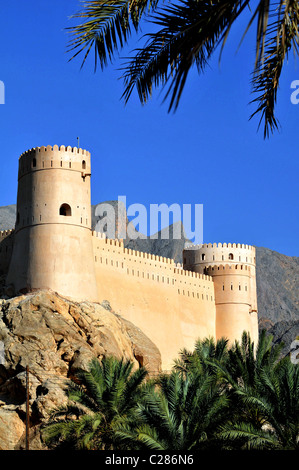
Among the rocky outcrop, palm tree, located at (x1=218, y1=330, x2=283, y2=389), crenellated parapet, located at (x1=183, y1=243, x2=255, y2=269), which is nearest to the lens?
palm tree, located at (x1=218, y1=330, x2=283, y2=389)

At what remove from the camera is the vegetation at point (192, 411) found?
17.7m

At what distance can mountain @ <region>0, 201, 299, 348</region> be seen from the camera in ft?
326

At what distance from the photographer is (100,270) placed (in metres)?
41.1

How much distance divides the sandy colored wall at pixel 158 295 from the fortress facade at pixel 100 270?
0.06 m

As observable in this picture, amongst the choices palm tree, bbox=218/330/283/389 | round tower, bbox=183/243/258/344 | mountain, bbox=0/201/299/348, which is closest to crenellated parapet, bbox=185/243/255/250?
round tower, bbox=183/243/258/344

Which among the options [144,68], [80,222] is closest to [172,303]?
[80,222]

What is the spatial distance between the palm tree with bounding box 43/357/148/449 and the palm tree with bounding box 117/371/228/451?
1.77 meters

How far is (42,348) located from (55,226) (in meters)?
6.80

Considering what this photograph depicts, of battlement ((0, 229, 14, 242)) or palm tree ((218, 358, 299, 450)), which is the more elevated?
battlement ((0, 229, 14, 242))

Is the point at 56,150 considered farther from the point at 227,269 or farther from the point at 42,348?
the point at 227,269

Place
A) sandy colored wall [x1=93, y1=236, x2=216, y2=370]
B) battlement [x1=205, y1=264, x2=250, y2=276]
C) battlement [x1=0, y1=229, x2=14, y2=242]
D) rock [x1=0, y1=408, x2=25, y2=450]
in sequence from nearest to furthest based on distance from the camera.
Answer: rock [x1=0, y1=408, x2=25, y2=450], sandy colored wall [x1=93, y1=236, x2=216, y2=370], battlement [x1=0, y1=229, x2=14, y2=242], battlement [x1=205, y1=264, x2=250, y2=276]

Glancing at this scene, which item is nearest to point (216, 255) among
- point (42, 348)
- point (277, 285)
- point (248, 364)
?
point (42, 348)

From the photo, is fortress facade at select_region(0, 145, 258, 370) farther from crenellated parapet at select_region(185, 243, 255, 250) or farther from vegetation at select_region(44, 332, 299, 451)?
vegetation at select_region(44, 332, 299, 451)
